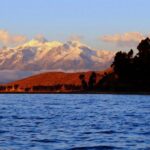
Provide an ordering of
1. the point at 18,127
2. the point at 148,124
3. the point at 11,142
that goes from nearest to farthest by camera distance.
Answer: the point at 11,142
the point at 18,127
the point at 148,124

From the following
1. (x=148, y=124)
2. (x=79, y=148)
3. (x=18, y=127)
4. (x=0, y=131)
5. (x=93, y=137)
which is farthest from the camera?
(x=148, y=124)

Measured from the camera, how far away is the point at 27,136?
166 ft

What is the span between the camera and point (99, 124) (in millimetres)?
64812

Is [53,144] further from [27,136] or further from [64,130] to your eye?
[64,130]

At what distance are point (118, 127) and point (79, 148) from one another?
56.1 ft

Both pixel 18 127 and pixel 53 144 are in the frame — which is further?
pixel 18 127

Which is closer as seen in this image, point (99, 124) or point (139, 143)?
point (139, 143)

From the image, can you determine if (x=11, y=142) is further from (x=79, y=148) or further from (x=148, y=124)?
(x=148, y=124)

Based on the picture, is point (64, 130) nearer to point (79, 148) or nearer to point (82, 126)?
point (82, 126)

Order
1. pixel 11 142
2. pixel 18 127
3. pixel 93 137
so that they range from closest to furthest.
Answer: pixel 11 142
pixel 93 137
pixel 18 127

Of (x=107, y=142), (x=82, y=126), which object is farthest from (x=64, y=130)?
(x=107, y=142)

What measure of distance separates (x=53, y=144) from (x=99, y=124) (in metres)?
19.5

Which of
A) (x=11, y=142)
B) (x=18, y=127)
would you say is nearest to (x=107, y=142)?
(x=11, y=142)

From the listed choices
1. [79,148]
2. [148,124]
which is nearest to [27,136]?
[79,148]
